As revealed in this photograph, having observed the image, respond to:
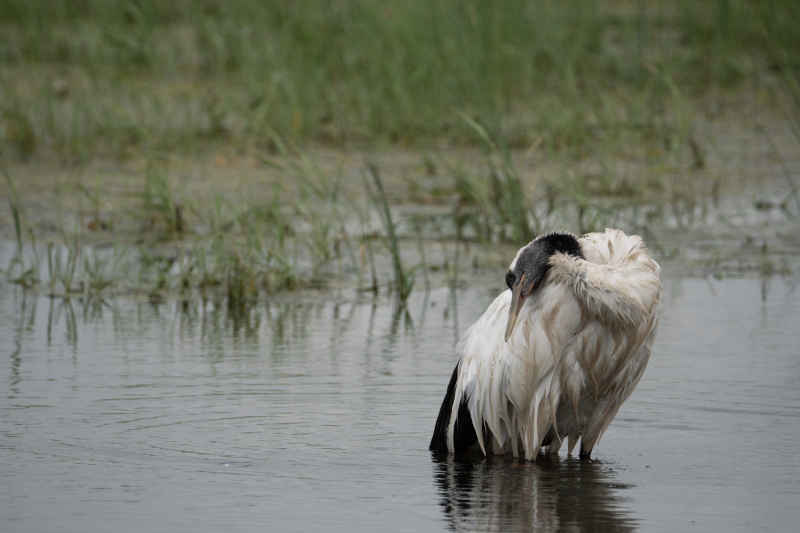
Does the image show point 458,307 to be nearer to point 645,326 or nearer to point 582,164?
point 645,326

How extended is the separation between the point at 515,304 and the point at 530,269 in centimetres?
14

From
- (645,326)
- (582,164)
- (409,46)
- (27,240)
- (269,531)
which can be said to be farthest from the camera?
(409,46)

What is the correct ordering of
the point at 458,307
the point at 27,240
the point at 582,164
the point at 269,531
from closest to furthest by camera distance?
1. the point at 269,531
2. the point at 458,307
3. the point at 27,240
4. the point at 582,164

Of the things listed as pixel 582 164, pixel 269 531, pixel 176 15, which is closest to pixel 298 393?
pixel 269 531

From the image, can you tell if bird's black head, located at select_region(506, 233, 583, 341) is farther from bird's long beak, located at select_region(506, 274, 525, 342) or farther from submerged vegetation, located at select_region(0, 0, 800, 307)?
submerged vegetation, located at select_region(0, 0, 800, 307)

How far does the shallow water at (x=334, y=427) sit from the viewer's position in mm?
4230

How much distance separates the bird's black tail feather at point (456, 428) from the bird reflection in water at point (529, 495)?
5 centimetres

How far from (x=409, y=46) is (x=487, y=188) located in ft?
9.53

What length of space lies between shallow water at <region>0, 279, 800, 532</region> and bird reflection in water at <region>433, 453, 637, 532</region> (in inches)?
0.4

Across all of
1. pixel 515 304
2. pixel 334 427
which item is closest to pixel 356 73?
pixel 334 427

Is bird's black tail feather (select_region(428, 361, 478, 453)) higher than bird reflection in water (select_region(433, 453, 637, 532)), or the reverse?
bird's black tail feather (select_region(428, 361, 478, 453))

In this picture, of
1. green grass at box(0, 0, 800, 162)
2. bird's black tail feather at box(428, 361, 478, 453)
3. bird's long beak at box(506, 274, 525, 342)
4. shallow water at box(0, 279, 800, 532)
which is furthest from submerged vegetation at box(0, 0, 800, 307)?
bird's long beak at box(506, 274, 525, 342)

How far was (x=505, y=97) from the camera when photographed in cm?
1157

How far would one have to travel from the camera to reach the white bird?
4754 millimetres
